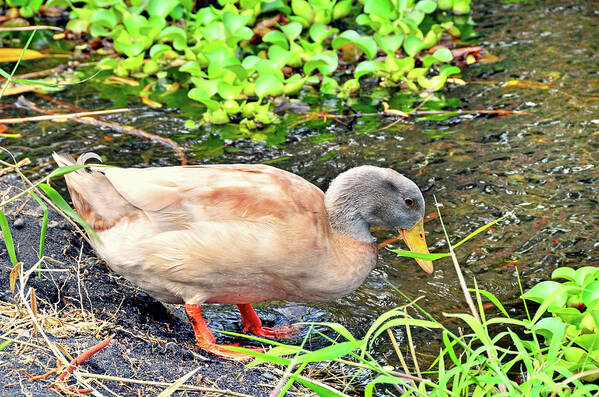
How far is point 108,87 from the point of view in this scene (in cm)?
690

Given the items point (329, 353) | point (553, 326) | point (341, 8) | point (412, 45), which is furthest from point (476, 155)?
point (329, 353)

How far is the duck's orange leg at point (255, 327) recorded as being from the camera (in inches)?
155

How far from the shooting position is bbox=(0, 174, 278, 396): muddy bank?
295 centimetres

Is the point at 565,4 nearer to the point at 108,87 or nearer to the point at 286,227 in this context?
the point at 108,87

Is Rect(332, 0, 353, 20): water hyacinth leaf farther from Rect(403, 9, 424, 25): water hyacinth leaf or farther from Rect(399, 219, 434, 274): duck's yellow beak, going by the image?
Rect(399, 219, 434, 274): duck's yellow beak

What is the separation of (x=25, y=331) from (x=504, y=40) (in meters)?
5.69

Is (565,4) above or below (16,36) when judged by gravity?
above

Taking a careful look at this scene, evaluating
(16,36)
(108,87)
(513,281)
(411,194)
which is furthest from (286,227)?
(16,36)

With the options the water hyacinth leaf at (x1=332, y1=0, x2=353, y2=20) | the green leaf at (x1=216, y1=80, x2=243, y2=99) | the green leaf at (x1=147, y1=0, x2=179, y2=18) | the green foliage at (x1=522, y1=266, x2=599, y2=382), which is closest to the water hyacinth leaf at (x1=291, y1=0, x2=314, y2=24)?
the water hyacinth leaf at (x1=332, y1=0, x2=353, y2=20)

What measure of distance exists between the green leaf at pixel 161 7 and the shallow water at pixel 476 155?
953 mm

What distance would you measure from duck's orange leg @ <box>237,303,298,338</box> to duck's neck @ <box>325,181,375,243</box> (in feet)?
2.04

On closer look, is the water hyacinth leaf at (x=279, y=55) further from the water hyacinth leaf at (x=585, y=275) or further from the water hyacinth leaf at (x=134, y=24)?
the water hyacinth leaf at (x=585, y=275)

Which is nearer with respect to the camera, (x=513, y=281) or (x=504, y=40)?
(x=513, y=281)

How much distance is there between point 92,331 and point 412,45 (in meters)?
4.33
